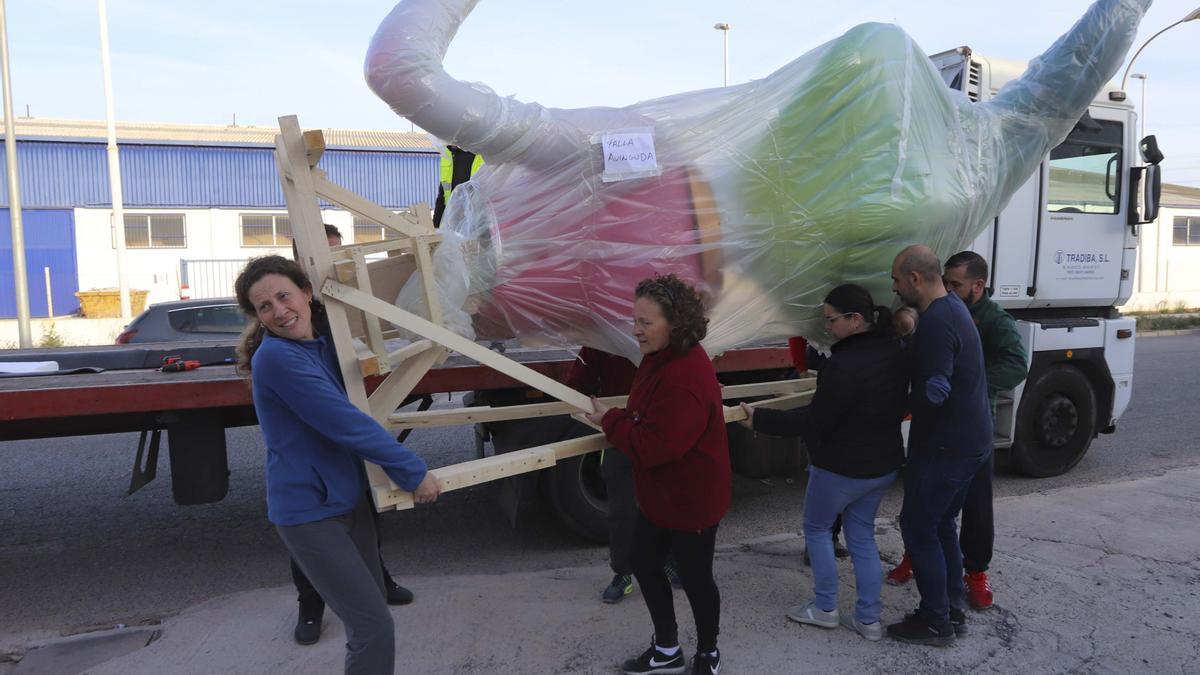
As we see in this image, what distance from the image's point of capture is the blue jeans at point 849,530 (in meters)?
3.45

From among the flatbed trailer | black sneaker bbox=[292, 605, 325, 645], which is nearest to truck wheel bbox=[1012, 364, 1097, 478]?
the flatbed trailer

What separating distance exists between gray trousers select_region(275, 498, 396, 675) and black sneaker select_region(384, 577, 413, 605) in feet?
5.02

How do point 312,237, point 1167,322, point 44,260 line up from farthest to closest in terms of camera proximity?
point 44,260 < point 1167,322 < point 312,237

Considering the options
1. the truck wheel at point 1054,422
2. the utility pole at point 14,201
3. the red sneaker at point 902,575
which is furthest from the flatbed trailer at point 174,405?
the utility pole at point 14,201

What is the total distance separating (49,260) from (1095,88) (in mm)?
24210

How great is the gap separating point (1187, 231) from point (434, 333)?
2867 cm

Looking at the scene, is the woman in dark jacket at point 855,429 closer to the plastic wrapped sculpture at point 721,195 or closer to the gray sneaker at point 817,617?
the gray sneaker at point 817,617

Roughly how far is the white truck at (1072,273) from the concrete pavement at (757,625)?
155 cm

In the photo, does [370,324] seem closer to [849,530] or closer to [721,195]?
[721,195]

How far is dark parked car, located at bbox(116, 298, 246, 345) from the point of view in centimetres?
839

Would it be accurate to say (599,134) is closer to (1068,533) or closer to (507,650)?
(507,650)

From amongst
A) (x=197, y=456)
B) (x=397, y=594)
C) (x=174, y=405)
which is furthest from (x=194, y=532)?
(x=397, y=594)

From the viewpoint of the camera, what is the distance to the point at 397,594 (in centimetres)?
406

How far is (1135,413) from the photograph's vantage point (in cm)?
889
